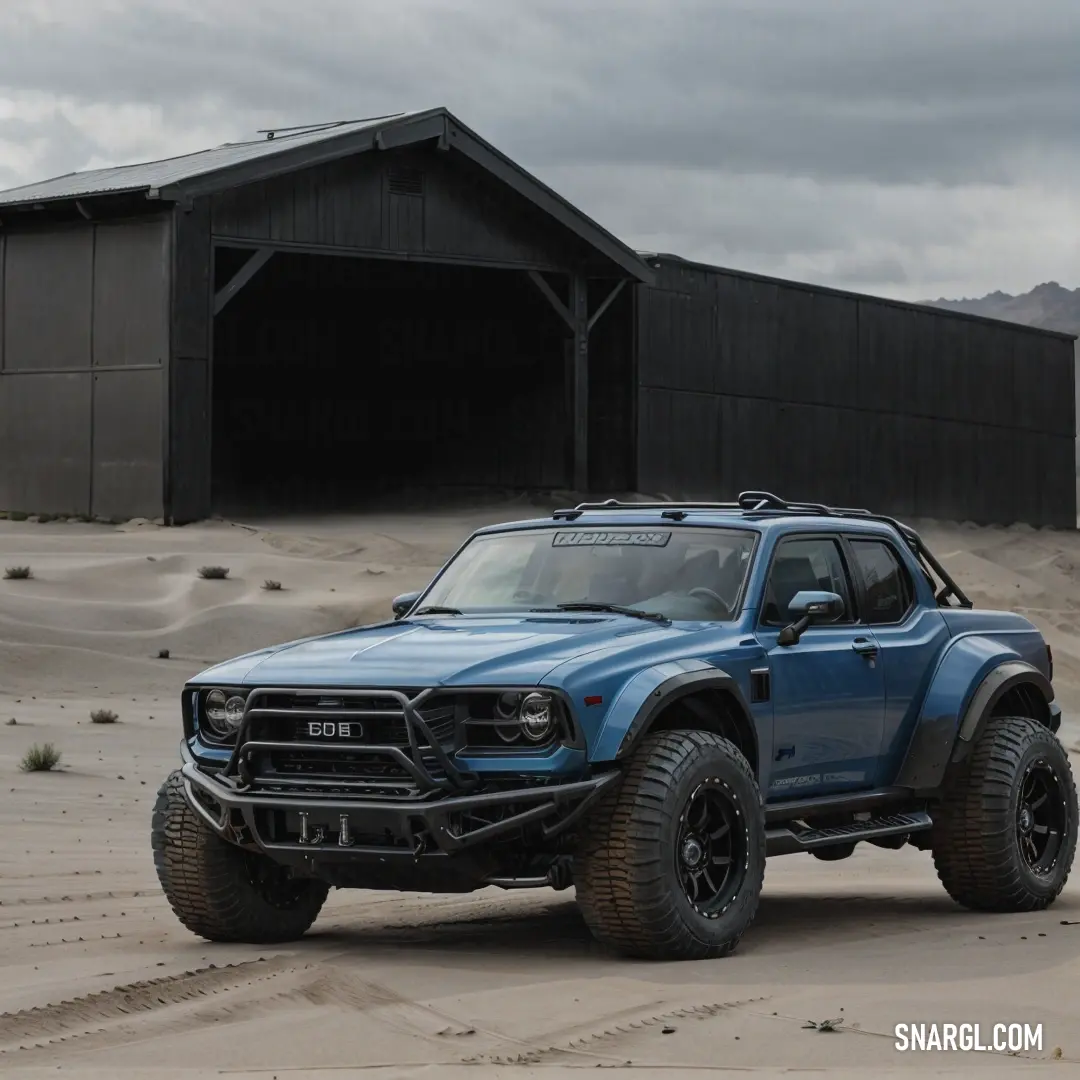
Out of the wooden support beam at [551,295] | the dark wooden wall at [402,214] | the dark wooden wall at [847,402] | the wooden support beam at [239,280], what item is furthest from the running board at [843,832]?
the dark wooden wall at [847,402]

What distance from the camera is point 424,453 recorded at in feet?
122

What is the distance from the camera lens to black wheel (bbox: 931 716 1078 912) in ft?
32.2

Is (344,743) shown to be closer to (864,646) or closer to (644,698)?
(644,698)

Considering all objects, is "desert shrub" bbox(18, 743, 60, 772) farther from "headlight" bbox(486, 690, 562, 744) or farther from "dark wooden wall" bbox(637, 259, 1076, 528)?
"dark wooden wall" bbox(637, 259, 1076, 528)

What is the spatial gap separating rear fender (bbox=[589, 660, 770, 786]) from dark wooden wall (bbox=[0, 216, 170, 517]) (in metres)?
19.5

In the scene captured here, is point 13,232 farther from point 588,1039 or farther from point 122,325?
point 588,1039

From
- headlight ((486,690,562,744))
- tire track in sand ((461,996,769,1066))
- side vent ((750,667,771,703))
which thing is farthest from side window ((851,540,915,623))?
tire track in sand ((461,996,769,1066))

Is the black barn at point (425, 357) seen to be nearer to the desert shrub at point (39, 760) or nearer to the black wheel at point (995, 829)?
the desert shrub at point (39, 760)

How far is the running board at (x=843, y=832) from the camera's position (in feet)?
28.5

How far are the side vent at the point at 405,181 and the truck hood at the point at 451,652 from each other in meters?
21.5

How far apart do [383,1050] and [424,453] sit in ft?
102

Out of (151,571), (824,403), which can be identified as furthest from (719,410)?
(151,571)

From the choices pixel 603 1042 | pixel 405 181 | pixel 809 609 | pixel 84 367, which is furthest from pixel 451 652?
pixel 405 181

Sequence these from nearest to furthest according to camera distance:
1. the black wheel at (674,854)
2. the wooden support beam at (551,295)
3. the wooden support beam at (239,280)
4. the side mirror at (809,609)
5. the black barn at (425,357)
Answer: the black wheel at (674,854)
the side mirror at (809,609)
the wooden support beam at (239,280)
the black barn at (425,357)
the wooden support beam at (551,295)
